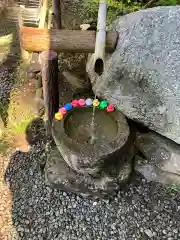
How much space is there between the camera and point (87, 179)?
394cm

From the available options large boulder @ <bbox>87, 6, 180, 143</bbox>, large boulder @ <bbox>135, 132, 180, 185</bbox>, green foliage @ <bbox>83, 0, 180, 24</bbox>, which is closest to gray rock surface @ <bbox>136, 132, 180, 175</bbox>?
large boulder @ <bbox>135, 132, 180, 185</bbox>

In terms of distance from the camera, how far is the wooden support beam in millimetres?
3697

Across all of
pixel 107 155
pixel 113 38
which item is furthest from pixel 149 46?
pixel 107 155

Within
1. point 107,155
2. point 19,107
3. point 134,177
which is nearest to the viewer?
point 107,155

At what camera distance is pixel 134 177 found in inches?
167

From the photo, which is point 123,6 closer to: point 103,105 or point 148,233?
point 103,105

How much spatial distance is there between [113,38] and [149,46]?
43cm

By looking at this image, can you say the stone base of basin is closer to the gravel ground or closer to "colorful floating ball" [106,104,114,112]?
the gravel ground

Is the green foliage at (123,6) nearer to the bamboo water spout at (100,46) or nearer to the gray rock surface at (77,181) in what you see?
the bamboo water spout at (100,46)

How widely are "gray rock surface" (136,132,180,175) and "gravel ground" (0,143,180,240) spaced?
0.28 m

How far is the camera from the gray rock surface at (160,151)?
406 centimetres

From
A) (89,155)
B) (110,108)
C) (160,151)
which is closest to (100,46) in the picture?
(110,108)

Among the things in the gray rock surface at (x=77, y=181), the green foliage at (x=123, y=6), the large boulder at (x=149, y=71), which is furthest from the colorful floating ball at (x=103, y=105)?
the green foliage at (x=123, y=6)

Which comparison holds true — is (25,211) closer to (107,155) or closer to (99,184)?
(99,184)
